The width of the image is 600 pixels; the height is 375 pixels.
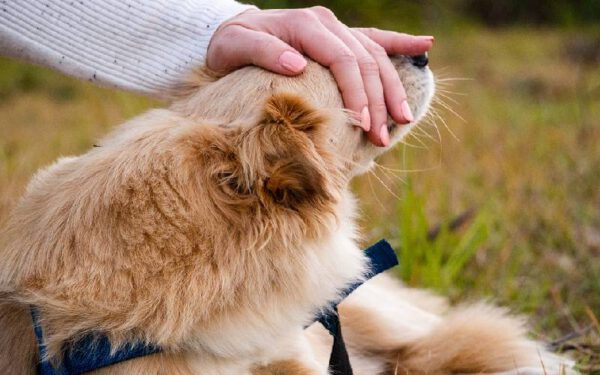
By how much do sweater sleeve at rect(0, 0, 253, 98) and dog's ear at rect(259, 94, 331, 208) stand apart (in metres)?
0.60

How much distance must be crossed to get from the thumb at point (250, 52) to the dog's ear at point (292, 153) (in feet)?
0.50

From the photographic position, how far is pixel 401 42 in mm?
1882

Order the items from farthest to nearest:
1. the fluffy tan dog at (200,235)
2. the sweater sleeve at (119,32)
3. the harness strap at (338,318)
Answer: the sweater sleeve at (119,32), the harness strap at (338,318), the fluffy tan dog at (200,235)

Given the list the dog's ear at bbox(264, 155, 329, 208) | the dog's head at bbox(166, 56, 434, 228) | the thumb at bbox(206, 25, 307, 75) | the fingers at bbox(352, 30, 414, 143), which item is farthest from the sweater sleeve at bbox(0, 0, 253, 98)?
the dog's ear at bbox(264, 155, 329, 208)

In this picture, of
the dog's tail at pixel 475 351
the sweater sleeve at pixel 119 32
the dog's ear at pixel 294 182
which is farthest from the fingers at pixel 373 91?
the dog's tail at pixel 475 351

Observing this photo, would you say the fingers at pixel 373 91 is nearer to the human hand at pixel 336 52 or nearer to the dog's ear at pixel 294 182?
the human hand at pixel 336 52

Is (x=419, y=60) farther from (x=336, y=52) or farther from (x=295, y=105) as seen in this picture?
(x=295, y=105)

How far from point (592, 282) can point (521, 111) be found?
329 centimetres

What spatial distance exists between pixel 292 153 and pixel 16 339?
0.71m

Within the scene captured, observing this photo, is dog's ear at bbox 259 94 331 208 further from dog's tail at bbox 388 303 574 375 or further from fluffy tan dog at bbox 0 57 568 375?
dog's tail at bbox 388 303 574 375

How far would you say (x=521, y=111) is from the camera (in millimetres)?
5902

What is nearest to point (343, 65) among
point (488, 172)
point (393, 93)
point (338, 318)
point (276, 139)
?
point (393, 93)

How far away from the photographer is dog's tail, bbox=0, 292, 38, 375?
1578 mm

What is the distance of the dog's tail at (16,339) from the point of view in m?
1.58
